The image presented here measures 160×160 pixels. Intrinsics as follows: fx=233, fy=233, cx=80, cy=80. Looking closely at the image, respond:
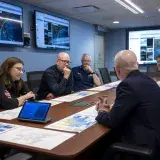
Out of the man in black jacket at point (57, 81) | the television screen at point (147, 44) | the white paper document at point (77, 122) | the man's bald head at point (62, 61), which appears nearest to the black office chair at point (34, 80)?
the man in black jacket at point (57, 81)

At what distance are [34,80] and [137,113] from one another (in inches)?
77.9

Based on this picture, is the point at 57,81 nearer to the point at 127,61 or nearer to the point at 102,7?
the point at 127,61

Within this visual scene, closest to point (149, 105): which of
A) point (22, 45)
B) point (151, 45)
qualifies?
point (22, 45)

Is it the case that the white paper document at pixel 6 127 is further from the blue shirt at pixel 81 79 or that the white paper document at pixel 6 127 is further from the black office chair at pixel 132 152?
the blue shirt at pixel 81 79

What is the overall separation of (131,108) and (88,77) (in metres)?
2.67

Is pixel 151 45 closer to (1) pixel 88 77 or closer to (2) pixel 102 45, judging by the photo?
(2) pixel 102 45

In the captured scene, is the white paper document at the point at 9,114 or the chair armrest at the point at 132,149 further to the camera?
the white paper document at the point at 9,114

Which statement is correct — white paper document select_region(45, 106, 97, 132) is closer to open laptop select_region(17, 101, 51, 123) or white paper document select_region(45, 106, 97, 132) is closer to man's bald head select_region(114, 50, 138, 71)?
open laptop select_region(17, 101, 51, 123)

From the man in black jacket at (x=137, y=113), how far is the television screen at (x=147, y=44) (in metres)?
5.80

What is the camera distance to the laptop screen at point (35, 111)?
5.26ft

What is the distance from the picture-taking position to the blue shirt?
3995 millimetres

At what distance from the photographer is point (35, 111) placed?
164 cm

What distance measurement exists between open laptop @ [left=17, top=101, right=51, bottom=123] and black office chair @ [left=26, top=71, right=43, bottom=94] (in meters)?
1.42

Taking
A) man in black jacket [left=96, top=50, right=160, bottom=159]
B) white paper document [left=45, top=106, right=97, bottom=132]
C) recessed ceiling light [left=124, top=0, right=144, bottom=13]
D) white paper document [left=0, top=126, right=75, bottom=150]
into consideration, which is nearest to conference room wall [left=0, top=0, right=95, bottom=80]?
recessed ceiling light [left=124, top=0, right=144, bottom=13]
